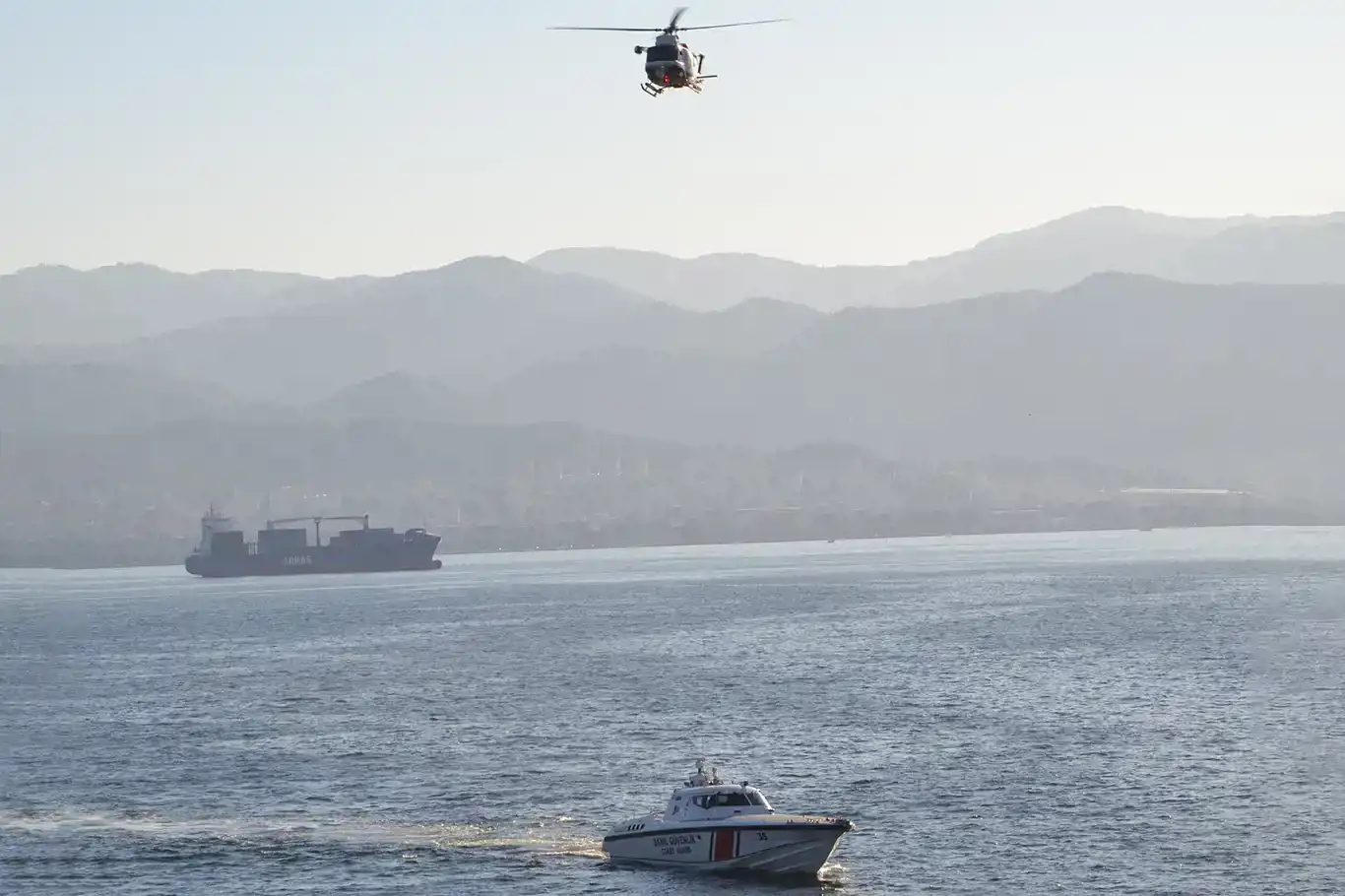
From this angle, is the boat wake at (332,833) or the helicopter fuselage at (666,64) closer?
the helicopter fuselage at (666,64)

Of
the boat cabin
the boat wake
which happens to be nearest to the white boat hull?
the boat cabin

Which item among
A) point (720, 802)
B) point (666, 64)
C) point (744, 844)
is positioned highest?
point (666, 64)

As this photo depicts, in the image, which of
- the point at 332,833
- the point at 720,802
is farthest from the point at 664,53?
the point at 332,833

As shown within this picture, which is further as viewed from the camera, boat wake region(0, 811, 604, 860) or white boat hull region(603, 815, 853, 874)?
boat wake region(0, 811, 604, 860)

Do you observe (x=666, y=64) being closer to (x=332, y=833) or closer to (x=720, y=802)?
(x=720, y=802)

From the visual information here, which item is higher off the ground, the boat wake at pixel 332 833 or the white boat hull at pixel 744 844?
the white boat hull at pixel 744 844

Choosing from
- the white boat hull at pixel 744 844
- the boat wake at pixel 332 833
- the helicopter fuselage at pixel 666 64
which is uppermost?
the helicopter fuselage at pixel 666 64

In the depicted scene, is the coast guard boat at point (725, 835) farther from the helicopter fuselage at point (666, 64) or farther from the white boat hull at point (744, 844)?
the helicopter fuselage at point (666, 64)

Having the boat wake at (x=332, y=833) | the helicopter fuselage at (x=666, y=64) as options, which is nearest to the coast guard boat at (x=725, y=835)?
the boat wake at (x=332, y=833)

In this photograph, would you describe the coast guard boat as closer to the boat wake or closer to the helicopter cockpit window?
the boat wake
